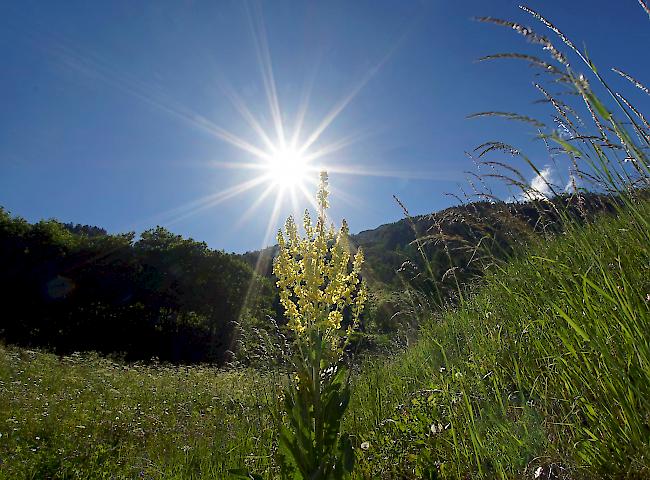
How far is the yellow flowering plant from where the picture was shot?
1677mm

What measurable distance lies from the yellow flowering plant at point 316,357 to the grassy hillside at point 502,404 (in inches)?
18.1

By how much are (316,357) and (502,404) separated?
768mm

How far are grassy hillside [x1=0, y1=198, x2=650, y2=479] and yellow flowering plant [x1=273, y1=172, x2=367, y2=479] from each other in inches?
18.1

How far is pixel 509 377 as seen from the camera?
7.36 ft

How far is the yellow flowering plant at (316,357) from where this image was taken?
1.68m

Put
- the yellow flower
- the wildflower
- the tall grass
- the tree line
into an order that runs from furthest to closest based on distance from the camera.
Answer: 1. the tree line
2. the yellow flower
3. the wildflower
4. the tall grass

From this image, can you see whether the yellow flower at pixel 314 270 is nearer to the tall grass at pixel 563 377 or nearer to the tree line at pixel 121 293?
the tall grass at pixel 563 377

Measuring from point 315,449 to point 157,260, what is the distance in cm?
2888

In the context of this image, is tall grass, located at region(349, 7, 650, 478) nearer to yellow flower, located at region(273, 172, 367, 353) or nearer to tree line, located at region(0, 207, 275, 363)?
yellow flower, located at region(273, 172, 367, 353)

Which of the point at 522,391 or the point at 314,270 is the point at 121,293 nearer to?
the point at 314,270

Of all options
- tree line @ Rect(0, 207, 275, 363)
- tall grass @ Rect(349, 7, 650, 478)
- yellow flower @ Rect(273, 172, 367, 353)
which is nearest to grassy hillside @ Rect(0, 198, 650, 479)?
tall grass @ Rect(349, 7, 650, 478)

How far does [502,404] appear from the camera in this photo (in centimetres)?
156

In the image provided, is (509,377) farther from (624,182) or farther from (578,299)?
(624,182)

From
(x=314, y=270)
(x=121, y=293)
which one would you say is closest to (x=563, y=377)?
(x=314, y=270)
